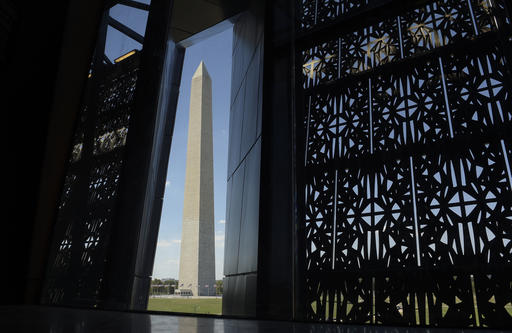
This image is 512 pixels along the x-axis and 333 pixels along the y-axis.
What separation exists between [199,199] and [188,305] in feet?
3.08

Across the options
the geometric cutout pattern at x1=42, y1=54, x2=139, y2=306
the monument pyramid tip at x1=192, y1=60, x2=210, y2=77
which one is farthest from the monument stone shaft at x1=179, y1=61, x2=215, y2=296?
the geometric cutout pattern at x1=42, y1=54, x2=139, y2=306

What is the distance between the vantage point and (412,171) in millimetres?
2541

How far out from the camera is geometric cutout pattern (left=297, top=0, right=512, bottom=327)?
7.29 feet

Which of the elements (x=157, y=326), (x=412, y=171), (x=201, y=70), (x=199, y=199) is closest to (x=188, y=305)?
(x=199, y=199)

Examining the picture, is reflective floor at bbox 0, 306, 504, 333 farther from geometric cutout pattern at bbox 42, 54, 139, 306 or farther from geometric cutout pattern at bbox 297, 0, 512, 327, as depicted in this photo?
geometric cutout pattern at bbox 42, 54, 139, 306

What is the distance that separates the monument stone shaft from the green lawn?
0.13m

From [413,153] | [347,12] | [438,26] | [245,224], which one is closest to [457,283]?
[413,153]

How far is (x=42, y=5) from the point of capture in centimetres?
478

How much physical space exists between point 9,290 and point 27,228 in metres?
0.71

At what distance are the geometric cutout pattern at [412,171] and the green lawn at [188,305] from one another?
0.84 meters

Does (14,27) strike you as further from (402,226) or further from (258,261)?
(402,226)

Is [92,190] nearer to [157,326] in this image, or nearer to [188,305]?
[188,305]

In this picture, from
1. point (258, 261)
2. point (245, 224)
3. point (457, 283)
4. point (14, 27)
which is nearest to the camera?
point (457, 283)

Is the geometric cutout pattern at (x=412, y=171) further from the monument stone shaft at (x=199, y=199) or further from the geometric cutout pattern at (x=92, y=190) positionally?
the geometric cutout pattern at (x=92, y=190)
